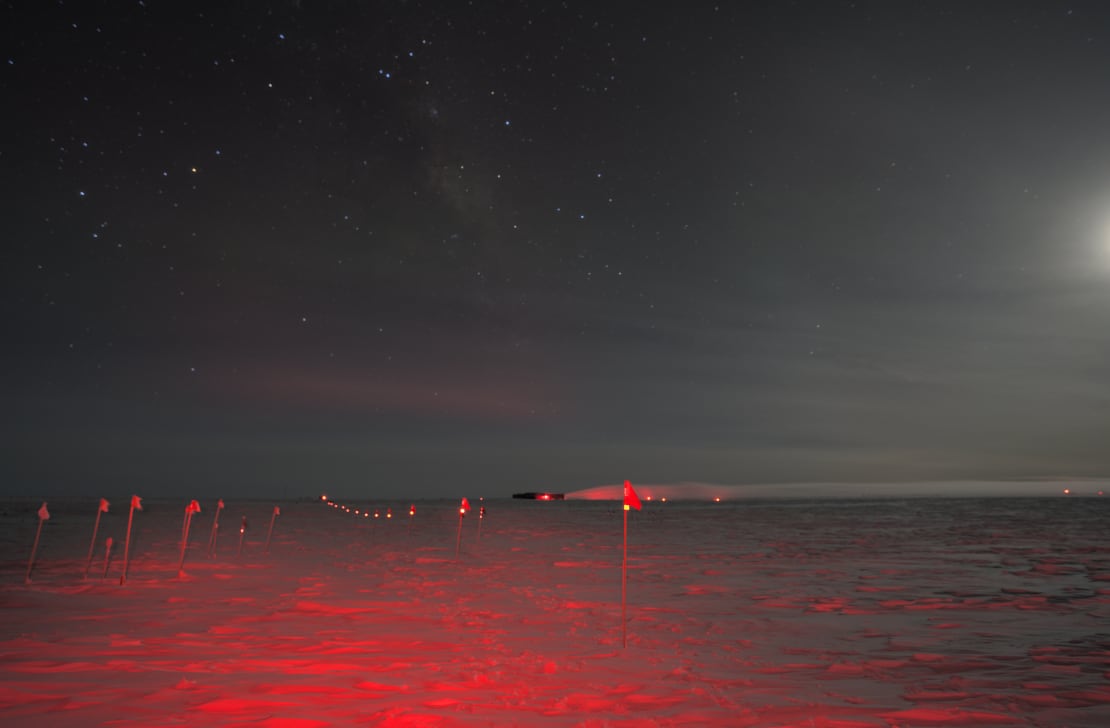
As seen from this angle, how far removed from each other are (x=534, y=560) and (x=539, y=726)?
68.4 ft

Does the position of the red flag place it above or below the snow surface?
above

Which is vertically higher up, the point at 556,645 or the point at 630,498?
the point at 630,498

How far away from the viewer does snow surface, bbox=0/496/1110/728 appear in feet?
28.3

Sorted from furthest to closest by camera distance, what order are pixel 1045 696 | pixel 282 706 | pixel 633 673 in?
pixel 633 673 < pixel 1045 696 < pixel 282 706

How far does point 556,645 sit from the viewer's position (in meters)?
12.4

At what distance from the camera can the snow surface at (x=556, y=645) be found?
8625mm

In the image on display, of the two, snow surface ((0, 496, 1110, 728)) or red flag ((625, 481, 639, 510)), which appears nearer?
snow surface ((0, 496, 1110, 728))

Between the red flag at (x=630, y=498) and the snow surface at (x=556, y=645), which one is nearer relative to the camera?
the snow surface at (x=556, y=645)

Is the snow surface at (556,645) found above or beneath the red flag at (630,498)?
beneath

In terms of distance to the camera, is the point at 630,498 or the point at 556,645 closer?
the point at 630,498

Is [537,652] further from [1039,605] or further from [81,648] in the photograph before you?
[1039,605]

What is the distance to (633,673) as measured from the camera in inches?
412

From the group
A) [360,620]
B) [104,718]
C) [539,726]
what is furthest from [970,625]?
[104,718]

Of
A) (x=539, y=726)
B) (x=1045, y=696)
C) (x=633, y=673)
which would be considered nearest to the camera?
(x=539, y=726)
